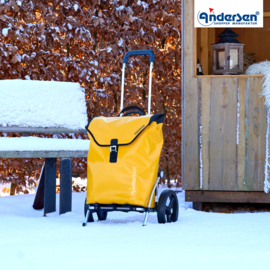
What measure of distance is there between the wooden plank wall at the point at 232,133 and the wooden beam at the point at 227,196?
0.05m

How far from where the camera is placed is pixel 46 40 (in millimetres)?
4957

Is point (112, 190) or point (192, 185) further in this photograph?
point (192, 185)

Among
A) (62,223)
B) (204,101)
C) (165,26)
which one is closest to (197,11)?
(204,101)

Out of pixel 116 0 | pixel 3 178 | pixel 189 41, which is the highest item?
pixel 116 0

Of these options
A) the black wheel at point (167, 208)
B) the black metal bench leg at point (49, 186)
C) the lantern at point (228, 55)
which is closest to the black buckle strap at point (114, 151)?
the black wheel at point (167, 208)

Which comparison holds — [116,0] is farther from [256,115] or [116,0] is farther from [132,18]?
[256,115]

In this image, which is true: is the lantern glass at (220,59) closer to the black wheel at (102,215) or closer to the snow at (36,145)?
the snow at (36,145)

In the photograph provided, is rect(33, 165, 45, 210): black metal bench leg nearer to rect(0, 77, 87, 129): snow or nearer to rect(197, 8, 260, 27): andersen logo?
rect(0, 77, 87, 129): snow

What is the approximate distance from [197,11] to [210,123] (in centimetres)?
94

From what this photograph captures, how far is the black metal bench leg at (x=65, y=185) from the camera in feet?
10.8

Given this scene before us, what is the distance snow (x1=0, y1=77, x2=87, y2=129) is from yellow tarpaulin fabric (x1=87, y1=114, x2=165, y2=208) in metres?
0.85

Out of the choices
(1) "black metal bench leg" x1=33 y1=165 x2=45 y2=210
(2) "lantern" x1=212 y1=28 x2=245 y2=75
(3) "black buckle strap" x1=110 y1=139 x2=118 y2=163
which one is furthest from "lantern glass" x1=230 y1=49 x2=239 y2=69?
(1) "black metal bench leg" x1=33 y1=165 x2=45 y2=210

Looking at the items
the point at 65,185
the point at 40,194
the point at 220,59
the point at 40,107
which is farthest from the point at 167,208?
the point at 220,59

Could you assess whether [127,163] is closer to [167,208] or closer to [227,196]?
[167,208]
